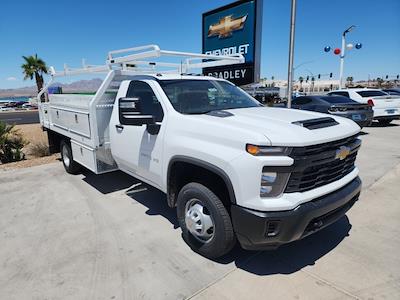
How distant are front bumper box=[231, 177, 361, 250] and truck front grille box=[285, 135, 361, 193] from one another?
0.54ft

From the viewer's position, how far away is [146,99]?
3.92 meters

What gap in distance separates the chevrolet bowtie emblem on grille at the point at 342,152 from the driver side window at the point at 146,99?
1.97m

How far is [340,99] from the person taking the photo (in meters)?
10.7

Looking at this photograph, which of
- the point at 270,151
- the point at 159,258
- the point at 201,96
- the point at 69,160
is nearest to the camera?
the point at 270,151

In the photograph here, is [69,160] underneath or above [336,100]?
underneath

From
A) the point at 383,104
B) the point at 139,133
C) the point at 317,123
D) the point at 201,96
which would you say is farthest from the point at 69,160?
the point at 383,104

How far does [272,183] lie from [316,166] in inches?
19.7

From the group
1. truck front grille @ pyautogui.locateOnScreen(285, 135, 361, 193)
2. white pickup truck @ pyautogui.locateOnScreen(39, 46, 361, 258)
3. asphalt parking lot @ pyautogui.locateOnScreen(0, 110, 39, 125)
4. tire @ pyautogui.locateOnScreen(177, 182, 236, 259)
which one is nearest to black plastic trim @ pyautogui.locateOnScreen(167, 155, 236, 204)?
white pickup truck @ pyautogui.locateOnScreen(39, 46, 361, 258)

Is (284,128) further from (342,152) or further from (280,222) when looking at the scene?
(280,222)

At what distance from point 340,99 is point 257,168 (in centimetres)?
966

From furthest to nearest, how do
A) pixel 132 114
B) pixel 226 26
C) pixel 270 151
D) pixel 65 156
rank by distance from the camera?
pixel 226 26 < pixel 65 156 < pixel 132 114 < pixel 270 151

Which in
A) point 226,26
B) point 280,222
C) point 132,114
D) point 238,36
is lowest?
point 280,222

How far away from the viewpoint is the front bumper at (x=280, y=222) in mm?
2504

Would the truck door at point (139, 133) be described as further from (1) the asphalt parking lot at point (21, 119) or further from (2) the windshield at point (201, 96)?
(1) the asphalt parking lot at point (21, 119)
